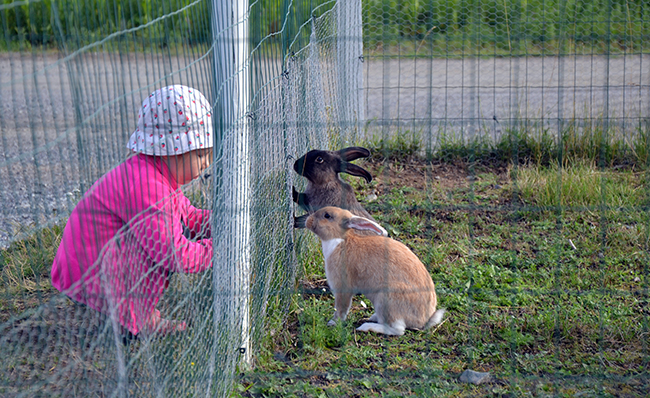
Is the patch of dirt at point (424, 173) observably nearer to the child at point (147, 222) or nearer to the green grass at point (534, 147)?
the green grass at point (534, 147)

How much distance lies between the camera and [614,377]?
2787 mm

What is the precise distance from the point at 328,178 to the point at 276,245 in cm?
111

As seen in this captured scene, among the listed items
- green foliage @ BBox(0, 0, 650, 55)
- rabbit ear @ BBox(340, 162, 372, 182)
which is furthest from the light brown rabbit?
green foliage @ BBox(0, 0, 650, 55)

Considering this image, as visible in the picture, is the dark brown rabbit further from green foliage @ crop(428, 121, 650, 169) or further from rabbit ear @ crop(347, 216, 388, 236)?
green foliage @ crop(428, 121, 650, 169)

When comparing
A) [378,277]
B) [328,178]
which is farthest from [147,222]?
[328,178]

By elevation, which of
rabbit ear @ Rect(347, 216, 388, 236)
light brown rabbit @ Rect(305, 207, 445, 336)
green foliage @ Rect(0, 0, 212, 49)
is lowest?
light brown rabbit @ Rect(305, 207, 445, 336)

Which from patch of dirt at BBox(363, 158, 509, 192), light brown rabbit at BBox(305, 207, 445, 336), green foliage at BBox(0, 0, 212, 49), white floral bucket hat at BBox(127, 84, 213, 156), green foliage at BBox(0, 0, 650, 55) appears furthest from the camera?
patch of dirt at BBox(363, 158, 509, 192)

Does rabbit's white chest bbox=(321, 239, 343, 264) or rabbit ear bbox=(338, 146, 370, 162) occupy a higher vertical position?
rabbit ear bbox=(338, 146, 370, 162)

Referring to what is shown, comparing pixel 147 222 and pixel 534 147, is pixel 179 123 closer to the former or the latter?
pixel 147 222

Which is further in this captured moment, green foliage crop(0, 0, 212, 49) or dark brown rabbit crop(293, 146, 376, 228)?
dark brown rabbit crop(293, 146, 376, 228)

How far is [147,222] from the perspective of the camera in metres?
2.23

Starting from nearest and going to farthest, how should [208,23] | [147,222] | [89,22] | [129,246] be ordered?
[89,22]
[129,246]
[147,222]
[208,23]

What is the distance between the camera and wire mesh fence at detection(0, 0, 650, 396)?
184 centimetres

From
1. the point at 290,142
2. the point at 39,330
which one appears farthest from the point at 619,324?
the point at 39,330
